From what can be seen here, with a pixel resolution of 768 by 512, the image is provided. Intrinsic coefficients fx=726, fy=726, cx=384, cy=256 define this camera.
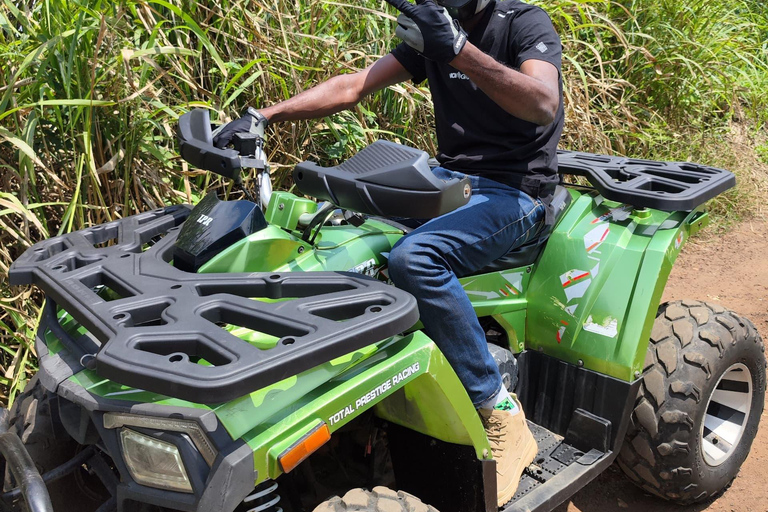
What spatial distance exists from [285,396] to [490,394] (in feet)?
3.01

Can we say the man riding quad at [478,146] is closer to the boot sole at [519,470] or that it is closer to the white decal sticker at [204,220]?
the boot sole at [519,470]

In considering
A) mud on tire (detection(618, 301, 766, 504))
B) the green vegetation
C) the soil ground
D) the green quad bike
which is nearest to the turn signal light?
the green quad bike

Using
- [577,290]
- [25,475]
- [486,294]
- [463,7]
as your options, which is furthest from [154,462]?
[463,7]

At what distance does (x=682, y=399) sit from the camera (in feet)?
8.75

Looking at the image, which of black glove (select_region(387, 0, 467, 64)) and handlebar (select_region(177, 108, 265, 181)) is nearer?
black glove (select_region(387, 0, 467, 64))

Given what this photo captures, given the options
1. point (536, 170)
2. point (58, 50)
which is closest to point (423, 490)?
point (536, 170)

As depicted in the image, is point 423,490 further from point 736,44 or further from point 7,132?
point 736,44

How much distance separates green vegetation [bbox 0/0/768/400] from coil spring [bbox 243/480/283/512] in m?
1.66

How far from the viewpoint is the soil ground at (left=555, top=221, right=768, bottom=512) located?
301cm

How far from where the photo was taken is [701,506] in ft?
9.80

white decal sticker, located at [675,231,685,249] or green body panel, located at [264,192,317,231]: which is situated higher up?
green body panel, located at [264,192,317,231]

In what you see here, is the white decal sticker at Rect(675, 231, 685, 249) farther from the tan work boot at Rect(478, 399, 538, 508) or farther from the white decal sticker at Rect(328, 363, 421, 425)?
the white decal sticker at Rect(328, 363, 421, 425)

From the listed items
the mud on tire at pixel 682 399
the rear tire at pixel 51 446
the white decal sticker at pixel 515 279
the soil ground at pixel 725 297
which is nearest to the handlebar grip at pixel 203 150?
the rear tire at pixel 51 446

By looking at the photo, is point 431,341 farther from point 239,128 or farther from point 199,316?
point 239,128
